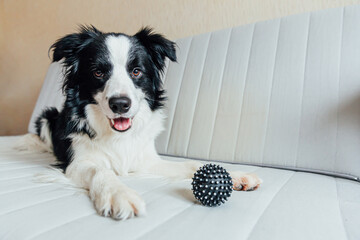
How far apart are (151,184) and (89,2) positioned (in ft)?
9.18

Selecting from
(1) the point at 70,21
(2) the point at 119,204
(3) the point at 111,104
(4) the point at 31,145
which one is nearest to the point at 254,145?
(3) the point at 111,104

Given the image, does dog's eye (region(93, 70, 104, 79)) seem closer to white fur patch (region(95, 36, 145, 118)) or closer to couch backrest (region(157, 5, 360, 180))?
white fur patch (region(95, 36, 145, 118))

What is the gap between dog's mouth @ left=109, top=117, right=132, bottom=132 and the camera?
1.18m

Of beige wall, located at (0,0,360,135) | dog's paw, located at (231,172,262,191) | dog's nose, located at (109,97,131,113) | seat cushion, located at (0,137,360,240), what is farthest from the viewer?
beige wall, located at (0,0,360,135)

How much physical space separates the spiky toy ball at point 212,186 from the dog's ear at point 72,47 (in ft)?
3.14

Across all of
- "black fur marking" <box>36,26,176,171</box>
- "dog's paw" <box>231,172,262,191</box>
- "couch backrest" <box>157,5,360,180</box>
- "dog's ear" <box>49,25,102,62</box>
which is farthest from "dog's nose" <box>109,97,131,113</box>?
"couch backrest" <box>157,5,360,180</box>

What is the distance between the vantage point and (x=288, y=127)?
4.46ft

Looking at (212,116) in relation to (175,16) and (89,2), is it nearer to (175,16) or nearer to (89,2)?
(175,16)

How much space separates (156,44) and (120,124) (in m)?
0.56

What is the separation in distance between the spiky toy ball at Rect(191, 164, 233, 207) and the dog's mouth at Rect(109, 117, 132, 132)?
20.8 inches

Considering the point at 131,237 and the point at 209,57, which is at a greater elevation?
the point at 209,57

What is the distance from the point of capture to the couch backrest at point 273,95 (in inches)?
48.6

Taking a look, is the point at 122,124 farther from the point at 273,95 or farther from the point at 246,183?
the point at 273,95

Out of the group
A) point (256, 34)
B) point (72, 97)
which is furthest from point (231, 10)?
point (72, 97)
